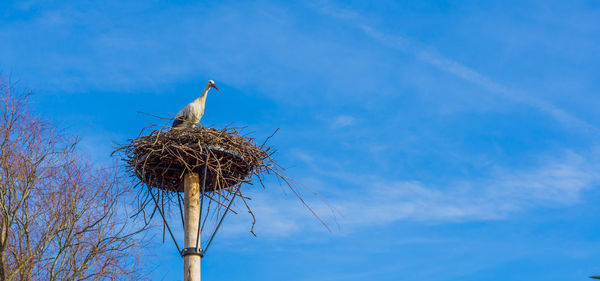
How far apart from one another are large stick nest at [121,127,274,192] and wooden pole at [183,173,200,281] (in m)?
0.18

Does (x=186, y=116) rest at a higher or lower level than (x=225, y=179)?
higher

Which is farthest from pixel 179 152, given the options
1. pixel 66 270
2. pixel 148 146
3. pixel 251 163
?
pixel 66 270

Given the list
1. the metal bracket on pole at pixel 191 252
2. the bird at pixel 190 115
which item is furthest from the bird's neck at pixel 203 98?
the metal bracket on pole at pixel 191 252

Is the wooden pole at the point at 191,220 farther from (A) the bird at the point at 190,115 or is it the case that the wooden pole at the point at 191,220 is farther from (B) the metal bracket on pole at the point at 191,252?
(A) the bird at the point at 190,115

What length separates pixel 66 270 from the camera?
1345 centimetres

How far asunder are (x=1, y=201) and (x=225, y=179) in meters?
5.12

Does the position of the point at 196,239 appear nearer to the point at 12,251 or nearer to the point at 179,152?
the point at 179,152

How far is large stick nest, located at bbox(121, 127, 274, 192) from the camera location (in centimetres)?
1034

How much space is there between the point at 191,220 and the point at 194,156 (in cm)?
97

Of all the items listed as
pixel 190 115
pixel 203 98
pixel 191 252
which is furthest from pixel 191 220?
pixel 203 98

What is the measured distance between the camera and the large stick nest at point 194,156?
10.3 metres

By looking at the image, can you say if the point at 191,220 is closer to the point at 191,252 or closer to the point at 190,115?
the point at 191,252

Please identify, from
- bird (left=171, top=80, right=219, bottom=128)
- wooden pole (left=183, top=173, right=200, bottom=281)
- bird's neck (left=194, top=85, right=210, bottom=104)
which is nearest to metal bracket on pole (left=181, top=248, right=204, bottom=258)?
wooden pole (left=183, top=173, right=200, bottom=281)

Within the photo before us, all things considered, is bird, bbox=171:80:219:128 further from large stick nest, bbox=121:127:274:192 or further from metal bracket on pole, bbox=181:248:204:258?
metal bracket on pole, bbox=181:248:204:258
